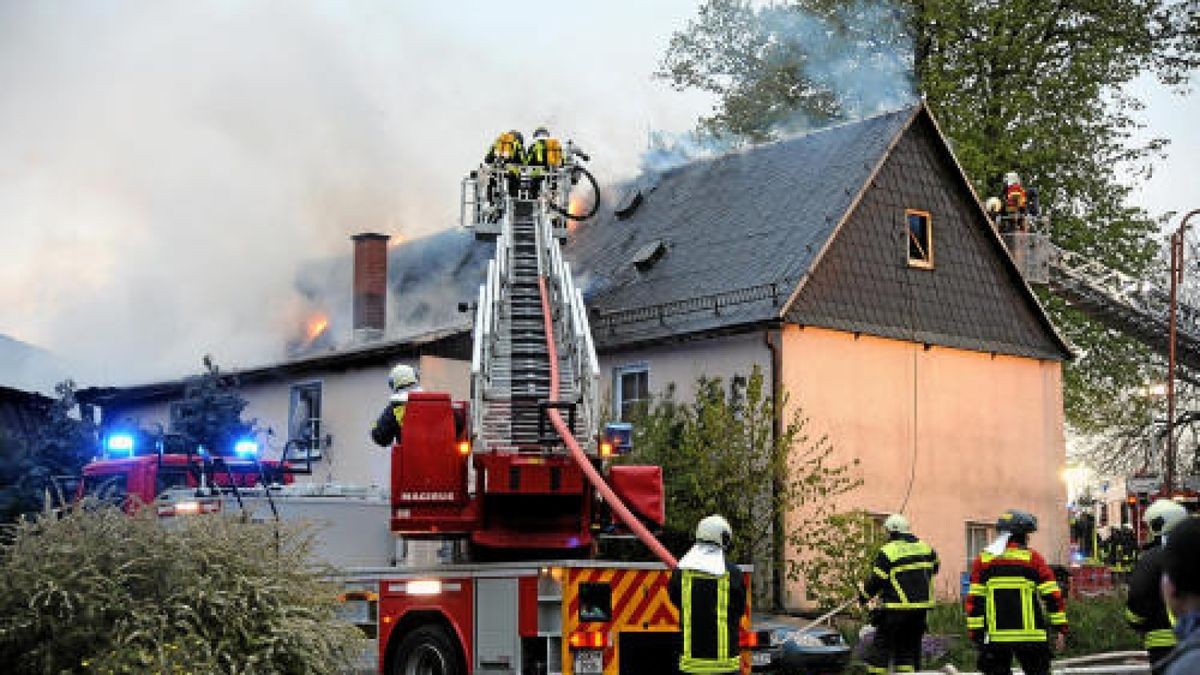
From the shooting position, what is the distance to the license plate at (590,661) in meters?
13.1

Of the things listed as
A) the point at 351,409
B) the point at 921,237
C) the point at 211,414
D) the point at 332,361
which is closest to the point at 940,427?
the point at 921,237

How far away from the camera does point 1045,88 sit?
111ft

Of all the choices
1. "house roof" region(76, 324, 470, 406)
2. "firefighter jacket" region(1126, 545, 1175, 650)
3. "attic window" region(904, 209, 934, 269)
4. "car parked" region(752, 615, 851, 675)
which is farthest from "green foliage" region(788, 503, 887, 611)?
A: "firefighter jacket" region(1126, 545, 1175, 650)

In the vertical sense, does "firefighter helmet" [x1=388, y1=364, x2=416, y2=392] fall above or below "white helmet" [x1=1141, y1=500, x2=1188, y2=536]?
above

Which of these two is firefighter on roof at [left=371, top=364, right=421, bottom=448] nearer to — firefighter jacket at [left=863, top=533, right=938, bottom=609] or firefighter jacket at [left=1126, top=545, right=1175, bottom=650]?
firefighter jacket at [left=863, top=533, right=938, bottom=609]

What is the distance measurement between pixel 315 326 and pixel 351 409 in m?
4.49

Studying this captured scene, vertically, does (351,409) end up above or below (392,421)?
above

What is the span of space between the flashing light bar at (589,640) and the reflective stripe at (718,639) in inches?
99.8

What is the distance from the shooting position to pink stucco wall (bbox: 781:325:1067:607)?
25922mm

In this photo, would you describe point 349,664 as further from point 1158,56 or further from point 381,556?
point 1158,56

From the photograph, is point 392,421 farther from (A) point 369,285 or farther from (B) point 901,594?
(A) point 369,285

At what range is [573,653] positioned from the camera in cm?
1309

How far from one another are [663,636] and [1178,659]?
9108mm

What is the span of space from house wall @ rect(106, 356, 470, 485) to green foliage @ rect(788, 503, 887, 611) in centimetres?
610
